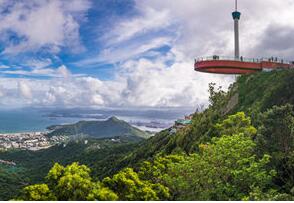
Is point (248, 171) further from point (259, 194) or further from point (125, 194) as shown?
point (125, 194)

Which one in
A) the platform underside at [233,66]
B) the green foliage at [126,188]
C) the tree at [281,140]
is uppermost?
the platform underside at [233,66]

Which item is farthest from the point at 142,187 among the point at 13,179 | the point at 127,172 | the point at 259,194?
the point at 13,179

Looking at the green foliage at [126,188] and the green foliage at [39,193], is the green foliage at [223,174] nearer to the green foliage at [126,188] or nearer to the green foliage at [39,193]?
the green foliage at [126,188]

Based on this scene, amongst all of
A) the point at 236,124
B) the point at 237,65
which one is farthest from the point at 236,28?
the point at 236,124

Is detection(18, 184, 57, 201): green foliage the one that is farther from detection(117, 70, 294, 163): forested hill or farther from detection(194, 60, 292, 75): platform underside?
detection(194, 60, 292, 75): platform underside

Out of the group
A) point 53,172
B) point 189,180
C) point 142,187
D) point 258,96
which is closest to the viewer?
point 53,172

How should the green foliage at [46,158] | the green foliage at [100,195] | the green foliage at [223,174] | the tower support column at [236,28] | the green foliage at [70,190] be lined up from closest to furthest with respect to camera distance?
the green foliage at [100,195]
the green foliage at [70,190]
the green foliage at [223,174]
the tower support column at [236,28]
the green foliage at [46,158]

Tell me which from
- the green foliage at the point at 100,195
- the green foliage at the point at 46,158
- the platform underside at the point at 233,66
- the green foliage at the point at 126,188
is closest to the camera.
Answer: the green foliage at the point at 100,195

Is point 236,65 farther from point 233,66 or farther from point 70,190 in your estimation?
point 70,190

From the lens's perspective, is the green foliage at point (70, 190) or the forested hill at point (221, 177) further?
the forested hill at point (221, 177)

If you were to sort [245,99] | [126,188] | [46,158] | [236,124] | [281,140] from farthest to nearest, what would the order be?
[46,158] < [245,99] < [236,124] < [281,140] < [126,188]

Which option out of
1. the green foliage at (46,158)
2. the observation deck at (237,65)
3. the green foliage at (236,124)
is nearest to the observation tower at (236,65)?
the observation deck at (237,65)
